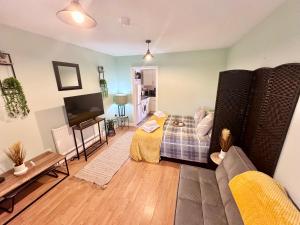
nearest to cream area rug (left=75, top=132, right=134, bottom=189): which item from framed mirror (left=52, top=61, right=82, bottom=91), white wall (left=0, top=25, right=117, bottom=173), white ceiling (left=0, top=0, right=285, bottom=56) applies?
white wall (left=0, top=25, right=117, bottom=173)

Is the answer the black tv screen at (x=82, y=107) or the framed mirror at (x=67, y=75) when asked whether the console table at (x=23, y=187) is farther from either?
the framed mirror at (x=67, y=75)

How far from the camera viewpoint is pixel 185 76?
3.89 m

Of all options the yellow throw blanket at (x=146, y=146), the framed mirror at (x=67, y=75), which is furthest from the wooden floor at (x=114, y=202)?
the framed mirror at (x=67, y=75)

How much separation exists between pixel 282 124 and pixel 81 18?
1.97 m

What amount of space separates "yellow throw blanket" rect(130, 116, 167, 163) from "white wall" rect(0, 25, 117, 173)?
5.24 feet

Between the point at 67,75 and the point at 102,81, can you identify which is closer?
the point at 67,75

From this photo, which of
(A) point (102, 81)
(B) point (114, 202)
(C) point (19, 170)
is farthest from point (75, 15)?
(A) point (102, 81)

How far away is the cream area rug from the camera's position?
2.27 metres

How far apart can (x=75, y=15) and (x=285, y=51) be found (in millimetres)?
1976

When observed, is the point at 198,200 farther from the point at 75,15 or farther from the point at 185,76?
the point at 185,76

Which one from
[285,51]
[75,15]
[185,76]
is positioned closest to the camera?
[75,15]

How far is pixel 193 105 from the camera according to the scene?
13.2 feet

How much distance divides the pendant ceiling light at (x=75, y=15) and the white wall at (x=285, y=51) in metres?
1.83

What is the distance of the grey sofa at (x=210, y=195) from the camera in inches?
46.1
